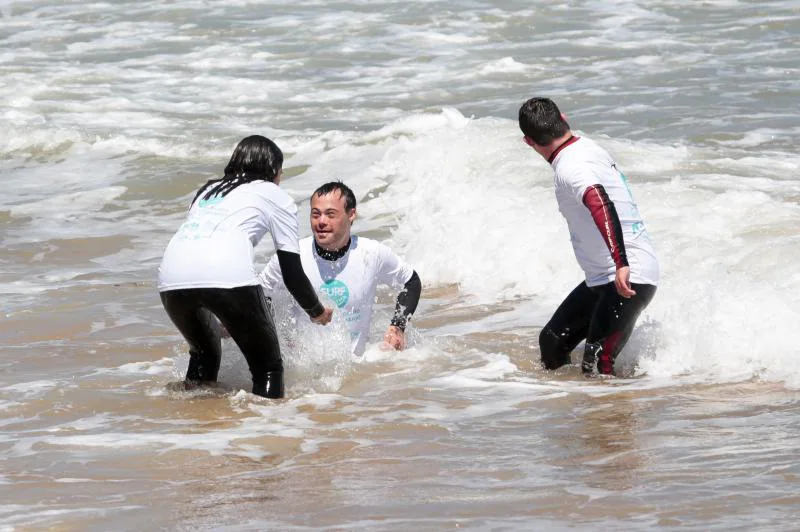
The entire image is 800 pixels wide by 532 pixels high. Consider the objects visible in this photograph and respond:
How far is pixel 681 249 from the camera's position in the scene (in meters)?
10.1

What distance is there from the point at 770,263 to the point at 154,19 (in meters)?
20.1

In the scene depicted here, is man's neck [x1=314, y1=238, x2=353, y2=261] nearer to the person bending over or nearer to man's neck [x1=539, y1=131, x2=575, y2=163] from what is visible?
the person bending over

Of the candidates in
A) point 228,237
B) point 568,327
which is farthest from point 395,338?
point 228,237

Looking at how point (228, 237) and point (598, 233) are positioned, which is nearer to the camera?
point (228, 237)

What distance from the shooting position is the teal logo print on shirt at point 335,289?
7168mm

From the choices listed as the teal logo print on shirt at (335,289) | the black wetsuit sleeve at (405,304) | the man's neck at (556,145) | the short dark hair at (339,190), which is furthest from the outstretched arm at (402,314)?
the man's neck at (556,145)

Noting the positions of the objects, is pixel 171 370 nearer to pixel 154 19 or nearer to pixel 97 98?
pixel 97 98

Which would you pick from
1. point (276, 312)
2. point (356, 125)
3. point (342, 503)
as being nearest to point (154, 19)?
point (356, 125)

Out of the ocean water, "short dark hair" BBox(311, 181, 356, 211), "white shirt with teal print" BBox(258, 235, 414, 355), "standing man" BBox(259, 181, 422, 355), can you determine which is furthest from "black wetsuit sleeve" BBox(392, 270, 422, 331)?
"short dark hair" BBox(311, 181, 356, 211)

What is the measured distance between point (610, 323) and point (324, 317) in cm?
160

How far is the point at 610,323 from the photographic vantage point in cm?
715

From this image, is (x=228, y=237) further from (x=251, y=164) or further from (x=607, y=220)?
(x=607, y=220)

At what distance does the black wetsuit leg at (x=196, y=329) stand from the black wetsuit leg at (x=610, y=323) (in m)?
2.00

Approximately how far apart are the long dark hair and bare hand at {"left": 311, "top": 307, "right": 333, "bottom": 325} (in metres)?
0.71
